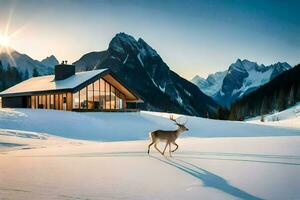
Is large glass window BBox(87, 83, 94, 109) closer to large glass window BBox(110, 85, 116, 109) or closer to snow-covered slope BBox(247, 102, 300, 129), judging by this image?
large glass window BBox(110, 85, 116, 109)

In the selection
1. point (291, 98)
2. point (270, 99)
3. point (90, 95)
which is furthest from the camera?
point (270, 99)

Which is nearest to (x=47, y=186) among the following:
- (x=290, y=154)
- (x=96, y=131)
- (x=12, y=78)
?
(x=290, y=154)

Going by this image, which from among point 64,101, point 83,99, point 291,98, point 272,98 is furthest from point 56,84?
point 272,98

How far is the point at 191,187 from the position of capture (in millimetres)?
8656

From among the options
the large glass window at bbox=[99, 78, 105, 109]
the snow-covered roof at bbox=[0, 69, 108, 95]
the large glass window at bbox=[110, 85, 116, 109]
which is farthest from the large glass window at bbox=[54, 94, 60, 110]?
the large glass window at bbox=[110, 85, 116, 109]

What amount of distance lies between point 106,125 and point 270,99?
13479 cm

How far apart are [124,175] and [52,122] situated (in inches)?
A: 974

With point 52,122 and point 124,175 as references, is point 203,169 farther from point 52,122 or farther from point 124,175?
point 52,122

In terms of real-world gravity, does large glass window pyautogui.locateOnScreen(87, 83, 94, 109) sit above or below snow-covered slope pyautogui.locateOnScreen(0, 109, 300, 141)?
above

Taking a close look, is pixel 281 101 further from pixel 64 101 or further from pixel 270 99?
pixel 64 101

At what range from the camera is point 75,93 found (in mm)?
43312

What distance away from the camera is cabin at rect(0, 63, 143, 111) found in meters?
43.3

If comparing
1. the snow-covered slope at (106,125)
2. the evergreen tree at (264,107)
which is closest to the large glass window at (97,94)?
the snow-covered slope at (106,125)

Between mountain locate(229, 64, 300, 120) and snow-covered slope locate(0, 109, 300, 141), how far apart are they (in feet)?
328
